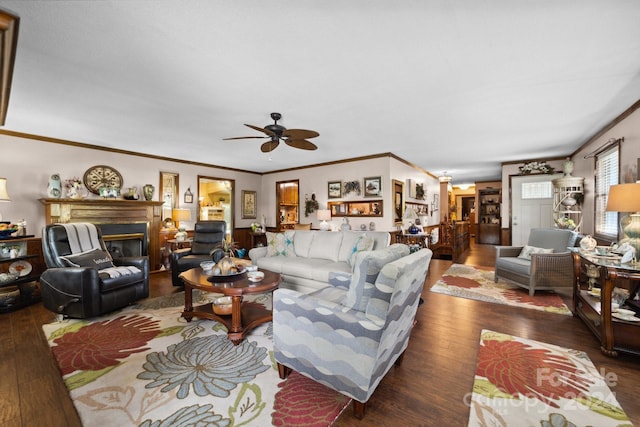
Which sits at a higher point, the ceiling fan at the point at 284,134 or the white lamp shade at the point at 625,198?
the ceiling fan at the point at 284,134

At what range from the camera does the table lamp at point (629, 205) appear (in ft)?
7.64

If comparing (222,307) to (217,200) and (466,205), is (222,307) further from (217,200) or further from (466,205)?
(466,205)

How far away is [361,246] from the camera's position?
3676mm

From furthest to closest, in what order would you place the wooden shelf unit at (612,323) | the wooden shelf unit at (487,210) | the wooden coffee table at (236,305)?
the wooden shelf unit at (487,210)
the wooden coffee table at (236,305)
the wooden shelf unit at (612,323)

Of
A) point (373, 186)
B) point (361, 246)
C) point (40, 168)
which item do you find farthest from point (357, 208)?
point (40, 168)

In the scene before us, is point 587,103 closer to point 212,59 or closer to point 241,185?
point 212,59

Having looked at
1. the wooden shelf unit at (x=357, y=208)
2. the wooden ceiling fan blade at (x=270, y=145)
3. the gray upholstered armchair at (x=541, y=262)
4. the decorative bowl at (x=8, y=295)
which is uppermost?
the wooden ceiling fan blade at (x=270, y=145)

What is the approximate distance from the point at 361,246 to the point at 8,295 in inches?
182

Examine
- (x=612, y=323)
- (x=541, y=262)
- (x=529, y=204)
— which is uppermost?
(x=529, y=204)

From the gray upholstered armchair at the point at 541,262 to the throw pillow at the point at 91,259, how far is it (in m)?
5.76

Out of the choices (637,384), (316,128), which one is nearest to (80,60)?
(316,128)

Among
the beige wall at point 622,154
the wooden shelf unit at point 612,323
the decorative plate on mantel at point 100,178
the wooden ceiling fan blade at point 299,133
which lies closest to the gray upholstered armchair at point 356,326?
the wooden shelf unit at point 612,323

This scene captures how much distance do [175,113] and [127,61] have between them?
47.4 inches

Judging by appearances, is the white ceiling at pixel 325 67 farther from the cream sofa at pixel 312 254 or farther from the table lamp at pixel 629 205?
the cream sofa at pixel 312 254
